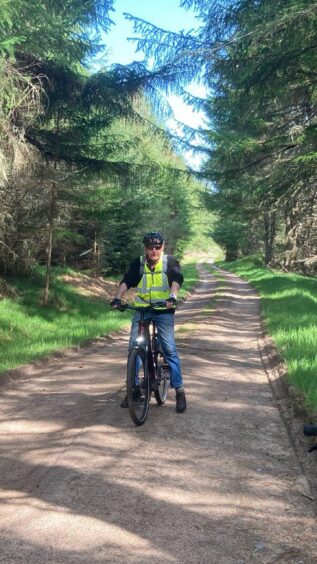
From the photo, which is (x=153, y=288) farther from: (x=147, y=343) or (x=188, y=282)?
(x=188, y=282)

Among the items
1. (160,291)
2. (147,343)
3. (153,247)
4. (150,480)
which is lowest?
(150,480)

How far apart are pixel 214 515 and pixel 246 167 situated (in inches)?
467

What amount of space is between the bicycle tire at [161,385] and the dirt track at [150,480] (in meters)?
0.14

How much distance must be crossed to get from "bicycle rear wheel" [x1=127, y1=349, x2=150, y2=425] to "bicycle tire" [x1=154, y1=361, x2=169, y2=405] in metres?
0.40

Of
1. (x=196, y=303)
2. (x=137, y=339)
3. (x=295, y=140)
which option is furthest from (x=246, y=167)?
(x=137, y=339)

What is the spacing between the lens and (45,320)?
12273 millimetres

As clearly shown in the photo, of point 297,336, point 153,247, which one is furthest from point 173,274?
point 297,336

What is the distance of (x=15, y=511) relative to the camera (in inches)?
131

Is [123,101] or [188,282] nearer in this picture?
[123,101]

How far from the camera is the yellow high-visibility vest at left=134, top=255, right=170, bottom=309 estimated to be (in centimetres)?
577

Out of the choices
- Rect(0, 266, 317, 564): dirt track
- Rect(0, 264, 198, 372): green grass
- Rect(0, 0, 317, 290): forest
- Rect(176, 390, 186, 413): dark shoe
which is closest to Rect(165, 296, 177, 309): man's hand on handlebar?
Rect(176, 390, 186, 413): dark shoe

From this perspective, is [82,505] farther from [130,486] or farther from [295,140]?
[295,140]

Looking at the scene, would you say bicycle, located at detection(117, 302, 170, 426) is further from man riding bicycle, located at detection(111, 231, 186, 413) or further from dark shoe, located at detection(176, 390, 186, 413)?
dark shoe, located at detection(176, 390, 186, 413)

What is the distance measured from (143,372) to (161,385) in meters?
0.82
